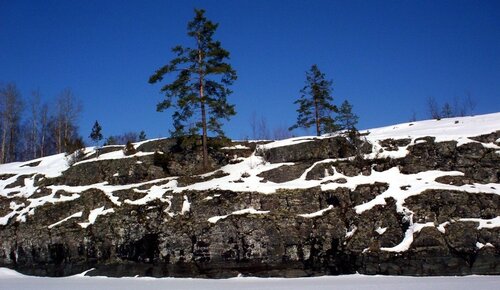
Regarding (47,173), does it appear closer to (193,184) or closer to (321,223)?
(193,184)

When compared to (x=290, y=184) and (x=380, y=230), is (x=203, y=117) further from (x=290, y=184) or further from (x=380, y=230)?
(x=380, y=230)

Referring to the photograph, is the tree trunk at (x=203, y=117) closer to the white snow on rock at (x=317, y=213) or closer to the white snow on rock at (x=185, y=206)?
the white snow on rock at (x=185, y=206)

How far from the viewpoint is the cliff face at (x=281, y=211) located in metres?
16.3

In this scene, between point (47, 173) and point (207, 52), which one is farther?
point (47, 173)

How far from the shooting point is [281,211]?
18.9 metres

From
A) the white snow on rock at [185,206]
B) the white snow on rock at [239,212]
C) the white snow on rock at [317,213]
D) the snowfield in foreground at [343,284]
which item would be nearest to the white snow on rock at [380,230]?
the white snow on rock at [317,213]

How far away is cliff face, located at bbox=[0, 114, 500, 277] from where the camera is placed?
16281mm

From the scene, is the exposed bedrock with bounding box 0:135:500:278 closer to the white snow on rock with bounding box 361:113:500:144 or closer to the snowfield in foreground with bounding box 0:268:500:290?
the white snow on rock with bounding box 361:113:500:144

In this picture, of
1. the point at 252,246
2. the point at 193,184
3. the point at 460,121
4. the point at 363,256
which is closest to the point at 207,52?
the point at 193,184

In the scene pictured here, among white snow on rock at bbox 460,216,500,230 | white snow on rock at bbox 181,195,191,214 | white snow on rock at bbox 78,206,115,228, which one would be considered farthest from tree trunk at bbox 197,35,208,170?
white snow on rock at bbox 460,216,500,230

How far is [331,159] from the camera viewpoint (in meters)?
22.7

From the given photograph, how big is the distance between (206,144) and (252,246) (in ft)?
31.4

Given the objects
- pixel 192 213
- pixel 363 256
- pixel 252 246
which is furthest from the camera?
pixel 192 213

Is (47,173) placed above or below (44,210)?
above
